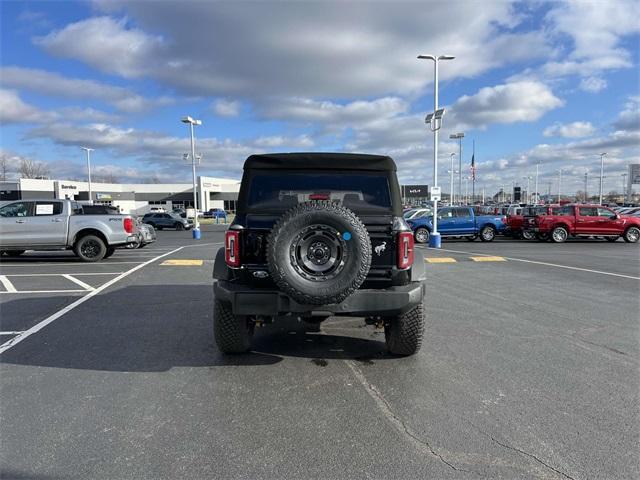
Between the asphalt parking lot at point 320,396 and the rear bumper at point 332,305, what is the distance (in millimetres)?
671

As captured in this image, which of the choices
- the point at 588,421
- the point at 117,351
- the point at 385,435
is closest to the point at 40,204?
the point at 117,351

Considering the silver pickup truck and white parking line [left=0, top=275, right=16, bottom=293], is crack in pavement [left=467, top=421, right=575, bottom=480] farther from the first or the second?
the silver pickup truck

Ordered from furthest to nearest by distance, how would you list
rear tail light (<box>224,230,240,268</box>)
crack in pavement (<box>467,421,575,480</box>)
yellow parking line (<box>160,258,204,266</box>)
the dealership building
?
the dealership building → yellow parking line (<box>160,258,204,266</box>) → rear tail light (<box>224,230,240,268</box>) → crack in pavement (<box>467,421,575,480</box>)

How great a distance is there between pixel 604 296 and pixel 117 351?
799 cm

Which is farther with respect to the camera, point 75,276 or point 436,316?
point 75,276

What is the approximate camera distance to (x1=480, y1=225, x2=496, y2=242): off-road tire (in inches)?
862

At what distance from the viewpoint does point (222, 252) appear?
4.59 meters

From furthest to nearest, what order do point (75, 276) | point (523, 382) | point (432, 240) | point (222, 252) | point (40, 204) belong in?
point (432, 240) → point (40, 204) → point (75, 276) → point (222, 252) → point (523, 382)

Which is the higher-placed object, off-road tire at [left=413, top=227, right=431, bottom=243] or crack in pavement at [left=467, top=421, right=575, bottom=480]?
off-road tire at [left=413, top=227, right=431, bottom=243]

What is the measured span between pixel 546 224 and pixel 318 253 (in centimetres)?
2022

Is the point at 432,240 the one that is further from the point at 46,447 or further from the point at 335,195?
the point at 46,447

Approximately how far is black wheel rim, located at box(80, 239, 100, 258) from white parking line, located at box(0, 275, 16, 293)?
283 centimetres

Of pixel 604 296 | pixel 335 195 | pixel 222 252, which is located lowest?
pixel 604 296

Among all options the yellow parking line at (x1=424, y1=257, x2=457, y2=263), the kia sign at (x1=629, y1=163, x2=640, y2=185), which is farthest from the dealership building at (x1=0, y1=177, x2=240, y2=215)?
the yellow parking line at (x1=424, y1=257, x2=457, y2=263)
